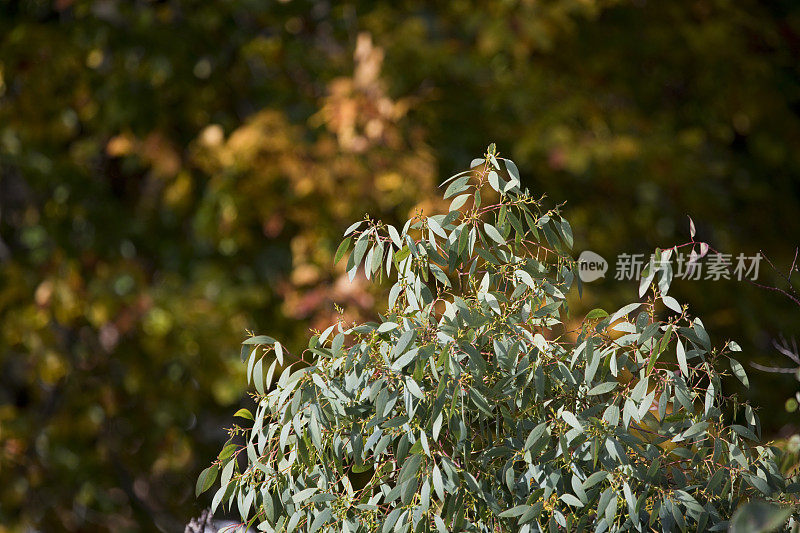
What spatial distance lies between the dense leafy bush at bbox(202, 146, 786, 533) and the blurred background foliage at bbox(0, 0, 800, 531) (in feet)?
5.94

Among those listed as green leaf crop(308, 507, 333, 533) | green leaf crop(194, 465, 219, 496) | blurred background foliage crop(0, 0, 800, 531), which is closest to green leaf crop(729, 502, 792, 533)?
green leaf crop(308, 507, 333, 533)

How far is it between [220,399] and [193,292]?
1.30 ft

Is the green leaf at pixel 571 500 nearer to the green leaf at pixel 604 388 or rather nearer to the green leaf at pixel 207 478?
the green leaf at pixel 604 388

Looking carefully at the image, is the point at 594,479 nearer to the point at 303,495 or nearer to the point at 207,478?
the point at 303,495

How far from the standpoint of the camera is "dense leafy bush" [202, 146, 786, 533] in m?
0.92

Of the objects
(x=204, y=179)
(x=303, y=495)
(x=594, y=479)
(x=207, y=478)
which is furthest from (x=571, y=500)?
(x=204, y=179)

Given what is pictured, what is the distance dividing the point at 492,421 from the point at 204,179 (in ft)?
7.51

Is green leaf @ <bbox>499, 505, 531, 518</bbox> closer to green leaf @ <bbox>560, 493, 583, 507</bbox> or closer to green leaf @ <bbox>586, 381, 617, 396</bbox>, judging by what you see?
green leaf @ <bbox>560, 493, 583, 507</bbox>

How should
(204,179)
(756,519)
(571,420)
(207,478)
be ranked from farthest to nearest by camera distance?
(204,179) < (207,478) < (571,420) < (756,519)

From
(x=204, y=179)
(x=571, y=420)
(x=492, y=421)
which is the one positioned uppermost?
(x=571, y=420)

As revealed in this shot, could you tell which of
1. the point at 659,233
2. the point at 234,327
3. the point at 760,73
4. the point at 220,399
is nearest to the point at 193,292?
the point at 234,327

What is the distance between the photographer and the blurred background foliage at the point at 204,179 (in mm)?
2930

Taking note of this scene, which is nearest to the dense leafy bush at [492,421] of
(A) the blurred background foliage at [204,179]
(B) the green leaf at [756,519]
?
(B) the green leaf at [756,519]

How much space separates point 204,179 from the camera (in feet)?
10.3
